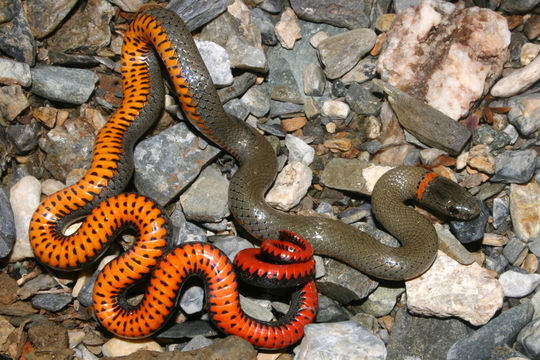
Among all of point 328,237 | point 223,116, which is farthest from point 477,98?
point 223,116

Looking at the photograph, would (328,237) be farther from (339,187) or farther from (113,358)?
(113,358)

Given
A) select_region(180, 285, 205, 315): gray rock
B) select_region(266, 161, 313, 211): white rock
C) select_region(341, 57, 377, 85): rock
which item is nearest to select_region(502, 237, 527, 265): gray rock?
select_region(266, 161, 313, 211): white rock

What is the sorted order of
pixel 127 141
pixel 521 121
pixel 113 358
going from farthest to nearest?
pixel 521 121
pixel 127 141
pixel 113 358

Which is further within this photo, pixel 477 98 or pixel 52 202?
pixel 477 98

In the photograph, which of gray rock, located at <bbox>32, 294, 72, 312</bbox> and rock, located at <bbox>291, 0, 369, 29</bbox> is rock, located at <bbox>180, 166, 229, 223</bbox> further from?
rock, located at <bbox>291, 0, 369, 29</bbox>

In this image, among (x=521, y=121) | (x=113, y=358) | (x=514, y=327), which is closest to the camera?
(x=113, y=358)

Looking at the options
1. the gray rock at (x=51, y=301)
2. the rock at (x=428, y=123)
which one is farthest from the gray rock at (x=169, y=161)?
the rock at (x=428, y=123)

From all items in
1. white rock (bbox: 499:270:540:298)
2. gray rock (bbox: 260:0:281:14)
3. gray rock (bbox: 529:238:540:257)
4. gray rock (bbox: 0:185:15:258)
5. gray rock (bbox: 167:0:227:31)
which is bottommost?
white rock (bbox: 499:270:540:298)
